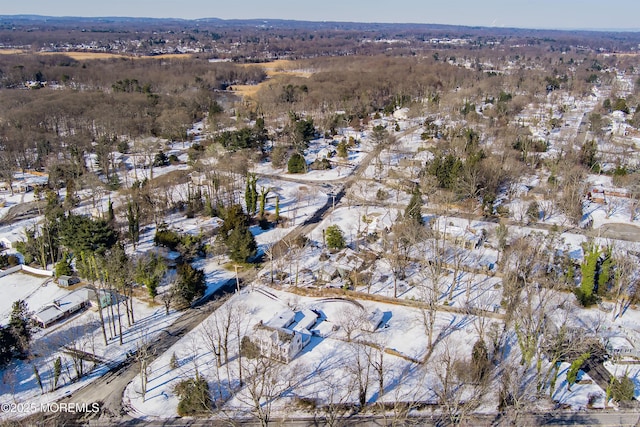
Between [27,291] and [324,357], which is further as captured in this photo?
[27,291]

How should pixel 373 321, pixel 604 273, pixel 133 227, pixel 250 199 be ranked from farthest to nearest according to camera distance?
pixel 250 199 → pixel 133 227 → pixel 604 273 → pixel 373 321

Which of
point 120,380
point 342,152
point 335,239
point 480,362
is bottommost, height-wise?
point 120,380

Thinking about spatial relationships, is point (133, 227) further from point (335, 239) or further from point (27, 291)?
point (335, 239)

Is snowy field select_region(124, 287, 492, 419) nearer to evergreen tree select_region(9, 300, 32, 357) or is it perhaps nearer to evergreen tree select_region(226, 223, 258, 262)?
evergreen tree select_region(226, 223, 258, 262)

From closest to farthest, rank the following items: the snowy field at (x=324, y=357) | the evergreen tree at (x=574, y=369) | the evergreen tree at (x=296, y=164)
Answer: the evergreen tree at (x=574, y=369)
the snowy field at (x=324, y=357)
the evergreen tree at (x=296, y=164)

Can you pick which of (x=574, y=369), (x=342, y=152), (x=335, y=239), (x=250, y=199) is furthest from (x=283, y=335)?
(x=342, y=152)

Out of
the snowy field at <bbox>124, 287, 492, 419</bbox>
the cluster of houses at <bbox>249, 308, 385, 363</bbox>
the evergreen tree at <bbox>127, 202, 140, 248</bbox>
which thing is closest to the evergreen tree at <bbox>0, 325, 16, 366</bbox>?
the snowy field at <bbox>124, 287, 492, 419</bbox>

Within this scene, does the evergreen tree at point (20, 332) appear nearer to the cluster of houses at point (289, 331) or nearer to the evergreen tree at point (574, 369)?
the cluster of houses at point (289, 331)

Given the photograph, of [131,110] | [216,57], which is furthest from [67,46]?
[131,110]

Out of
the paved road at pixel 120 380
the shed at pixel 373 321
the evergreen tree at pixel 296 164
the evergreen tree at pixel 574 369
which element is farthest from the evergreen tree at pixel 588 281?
the evergreen tree at pixel 296 164

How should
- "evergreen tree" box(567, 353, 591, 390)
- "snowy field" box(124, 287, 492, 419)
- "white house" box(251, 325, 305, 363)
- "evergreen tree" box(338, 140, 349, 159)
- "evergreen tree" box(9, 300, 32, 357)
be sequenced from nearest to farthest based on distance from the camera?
"evergreen tree" box(567, 353, 591, 390)
"snowy field" box(124, 287, 492, 419)
"evergreen tree" box(9, 300, 32, 357)
"white house" box(251, 325, 305, 363)
"evergreen tree" box(338, 140, 349, 159)

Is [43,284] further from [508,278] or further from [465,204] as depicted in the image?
[465,204]
